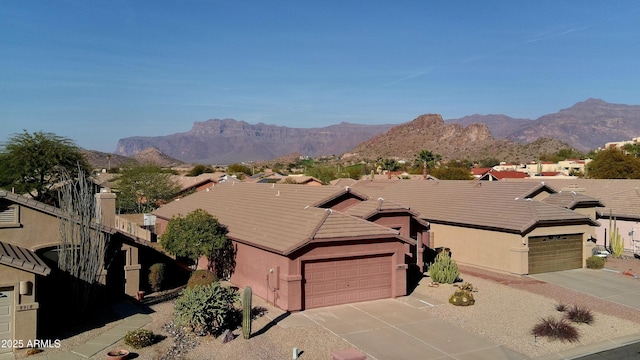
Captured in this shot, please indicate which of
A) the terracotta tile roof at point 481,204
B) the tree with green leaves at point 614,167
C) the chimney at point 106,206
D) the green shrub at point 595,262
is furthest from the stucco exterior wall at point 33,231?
the tree with green leaves at point 614,167

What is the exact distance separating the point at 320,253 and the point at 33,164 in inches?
1059

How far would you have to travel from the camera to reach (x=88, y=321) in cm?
1825

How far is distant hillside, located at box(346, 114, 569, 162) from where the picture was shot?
5886 inches

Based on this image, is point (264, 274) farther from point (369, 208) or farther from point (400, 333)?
point (400, 333)

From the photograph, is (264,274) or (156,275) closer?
(264,274)

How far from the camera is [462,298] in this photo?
67.9 feet

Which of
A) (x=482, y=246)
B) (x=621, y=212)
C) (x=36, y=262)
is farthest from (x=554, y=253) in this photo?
(x=36, y=262)

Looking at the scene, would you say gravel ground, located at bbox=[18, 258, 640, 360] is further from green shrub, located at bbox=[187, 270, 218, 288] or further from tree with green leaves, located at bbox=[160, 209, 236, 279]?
tree with green leaves, located at bbox=[160, 209, 236, 279]

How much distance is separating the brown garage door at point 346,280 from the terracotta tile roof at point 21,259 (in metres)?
8.99

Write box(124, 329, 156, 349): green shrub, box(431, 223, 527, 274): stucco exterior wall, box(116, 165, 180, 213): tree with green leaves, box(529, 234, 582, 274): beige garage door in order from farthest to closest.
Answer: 1. box(116, 165, 180, 213): tree with green leaves
2. box(529, 234, 582, 274): beige garage door
3. box(431, 223, 527, 274): stucco exterior wall
4. box(124, 329, 156, 349): green shrub

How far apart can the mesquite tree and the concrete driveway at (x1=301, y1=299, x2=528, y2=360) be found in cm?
→ 808

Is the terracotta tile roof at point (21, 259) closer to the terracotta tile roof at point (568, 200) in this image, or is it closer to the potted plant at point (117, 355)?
the potted plant at point (117, 355)

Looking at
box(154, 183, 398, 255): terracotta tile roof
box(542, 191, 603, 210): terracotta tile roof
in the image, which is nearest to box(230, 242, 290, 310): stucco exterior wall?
box(154, 183, 398, 255): terracotta tile roof

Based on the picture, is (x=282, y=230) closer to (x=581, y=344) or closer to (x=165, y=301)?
(x=165, y=301)
